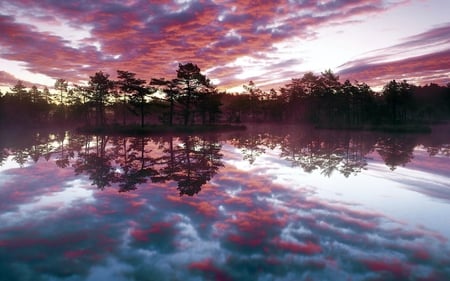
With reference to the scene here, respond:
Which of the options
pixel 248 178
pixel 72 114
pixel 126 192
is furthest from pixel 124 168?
pixel 72 114

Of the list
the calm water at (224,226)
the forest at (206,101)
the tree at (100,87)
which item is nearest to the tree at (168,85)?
the forest at (206,101)

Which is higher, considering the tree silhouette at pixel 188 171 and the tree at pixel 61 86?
the tree at pixel 61 86

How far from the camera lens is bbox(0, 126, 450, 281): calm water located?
5438 millimetres

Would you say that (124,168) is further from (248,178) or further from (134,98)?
(134,98)

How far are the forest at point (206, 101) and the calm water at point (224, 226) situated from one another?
47.1 metres

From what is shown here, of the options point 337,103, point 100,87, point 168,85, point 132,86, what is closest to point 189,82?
point 168,85

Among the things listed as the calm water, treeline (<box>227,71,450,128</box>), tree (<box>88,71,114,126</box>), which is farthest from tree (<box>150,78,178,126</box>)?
the calm water

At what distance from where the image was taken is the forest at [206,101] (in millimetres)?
60719

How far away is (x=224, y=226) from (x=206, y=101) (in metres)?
59.8

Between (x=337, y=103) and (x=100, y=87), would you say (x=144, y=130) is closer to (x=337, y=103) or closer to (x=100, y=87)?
(x=100, y=87)

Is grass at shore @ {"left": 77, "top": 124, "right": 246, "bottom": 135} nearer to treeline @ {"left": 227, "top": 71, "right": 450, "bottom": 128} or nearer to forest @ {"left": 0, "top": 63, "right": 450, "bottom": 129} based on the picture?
forest @ {"left": 0, "top": 63, "right": 450, "bottom": 129}

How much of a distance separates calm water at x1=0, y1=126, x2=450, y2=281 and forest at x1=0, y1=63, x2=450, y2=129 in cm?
4711

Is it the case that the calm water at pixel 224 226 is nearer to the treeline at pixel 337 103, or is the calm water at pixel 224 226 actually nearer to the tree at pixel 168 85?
the tree at pixel 168 85

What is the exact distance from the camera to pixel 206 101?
66.4m
